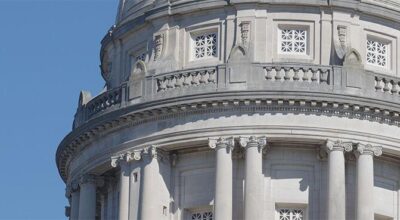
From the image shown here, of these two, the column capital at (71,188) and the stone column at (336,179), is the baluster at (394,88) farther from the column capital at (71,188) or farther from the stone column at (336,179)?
the column capital at (71,188)

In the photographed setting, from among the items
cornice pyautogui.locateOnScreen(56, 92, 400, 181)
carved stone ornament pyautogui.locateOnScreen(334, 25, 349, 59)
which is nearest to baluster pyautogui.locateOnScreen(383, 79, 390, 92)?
cornice pyautogui.locateOnScreen(56, 92, 400, 181)

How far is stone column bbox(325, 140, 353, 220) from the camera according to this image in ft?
200

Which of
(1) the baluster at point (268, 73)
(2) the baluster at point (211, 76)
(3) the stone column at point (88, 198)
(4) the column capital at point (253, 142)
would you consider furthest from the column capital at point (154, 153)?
(1) the baluster at point (268, 73)

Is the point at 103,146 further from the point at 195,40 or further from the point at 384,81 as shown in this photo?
the point at 384,81

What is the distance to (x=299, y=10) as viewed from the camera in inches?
2527

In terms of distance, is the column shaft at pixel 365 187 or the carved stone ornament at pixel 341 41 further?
the carved stone ornament at pixel 341 41

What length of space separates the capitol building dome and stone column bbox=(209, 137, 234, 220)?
0.09ft

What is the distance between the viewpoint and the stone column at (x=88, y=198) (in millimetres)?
65500

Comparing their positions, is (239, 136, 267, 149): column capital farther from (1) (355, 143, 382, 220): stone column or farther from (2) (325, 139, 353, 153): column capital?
(1) (355, 143, 382, 220): stone column

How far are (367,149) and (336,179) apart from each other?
4.31 feet

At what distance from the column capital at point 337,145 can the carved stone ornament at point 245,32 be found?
4243mm

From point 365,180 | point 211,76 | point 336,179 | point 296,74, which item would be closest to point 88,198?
point 211,76

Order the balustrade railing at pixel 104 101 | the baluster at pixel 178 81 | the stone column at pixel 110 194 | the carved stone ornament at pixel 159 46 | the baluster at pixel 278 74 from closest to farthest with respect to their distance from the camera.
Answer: the baluster at pixel 278 74 → the baluster at pixel 178 81 → the balustrade railing at pixel 104 101 → the carved stone ornament at pixel 159 46 → the stone column at pixel 110 194

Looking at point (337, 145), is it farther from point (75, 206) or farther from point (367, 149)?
point (75, 206)
